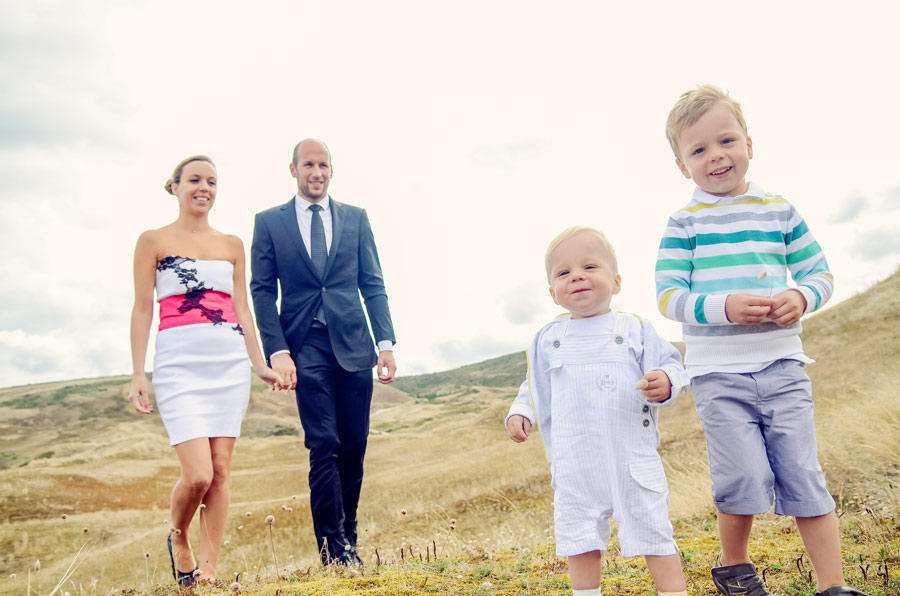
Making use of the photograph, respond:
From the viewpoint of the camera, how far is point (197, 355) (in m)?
4.87

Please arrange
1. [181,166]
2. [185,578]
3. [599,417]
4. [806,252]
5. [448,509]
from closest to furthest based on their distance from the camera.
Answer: [599,417] < [806,252] < [185,578] < [181,166] < [448,509]

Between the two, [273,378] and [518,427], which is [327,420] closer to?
[273,378]

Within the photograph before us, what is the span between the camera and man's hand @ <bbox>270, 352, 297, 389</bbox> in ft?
16.1

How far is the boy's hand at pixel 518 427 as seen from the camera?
3.16 m

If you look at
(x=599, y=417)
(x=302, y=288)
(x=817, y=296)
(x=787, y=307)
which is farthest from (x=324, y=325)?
(x=817, y=296)

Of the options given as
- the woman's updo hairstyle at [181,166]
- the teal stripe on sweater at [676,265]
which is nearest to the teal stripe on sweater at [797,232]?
the teal stripe on sweater at [676,265]

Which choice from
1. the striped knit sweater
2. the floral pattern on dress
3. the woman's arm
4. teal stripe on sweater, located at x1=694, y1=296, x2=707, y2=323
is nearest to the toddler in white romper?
teal stripe on sweater, located at x1=694, y1=296, x2=707, y2=323

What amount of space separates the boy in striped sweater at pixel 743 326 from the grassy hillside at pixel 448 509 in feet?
2.27

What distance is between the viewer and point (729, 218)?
3598 millimetres

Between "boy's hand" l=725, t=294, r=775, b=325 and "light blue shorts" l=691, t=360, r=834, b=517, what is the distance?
0.35 meters

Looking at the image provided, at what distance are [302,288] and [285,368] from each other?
2.19ft

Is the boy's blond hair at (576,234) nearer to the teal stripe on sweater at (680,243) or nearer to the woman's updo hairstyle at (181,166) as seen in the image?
the teal stripe on sweater at (680,243)

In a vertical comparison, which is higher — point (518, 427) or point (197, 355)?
point (197, 355)

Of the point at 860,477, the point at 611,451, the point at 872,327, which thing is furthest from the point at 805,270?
the point at 872,327
